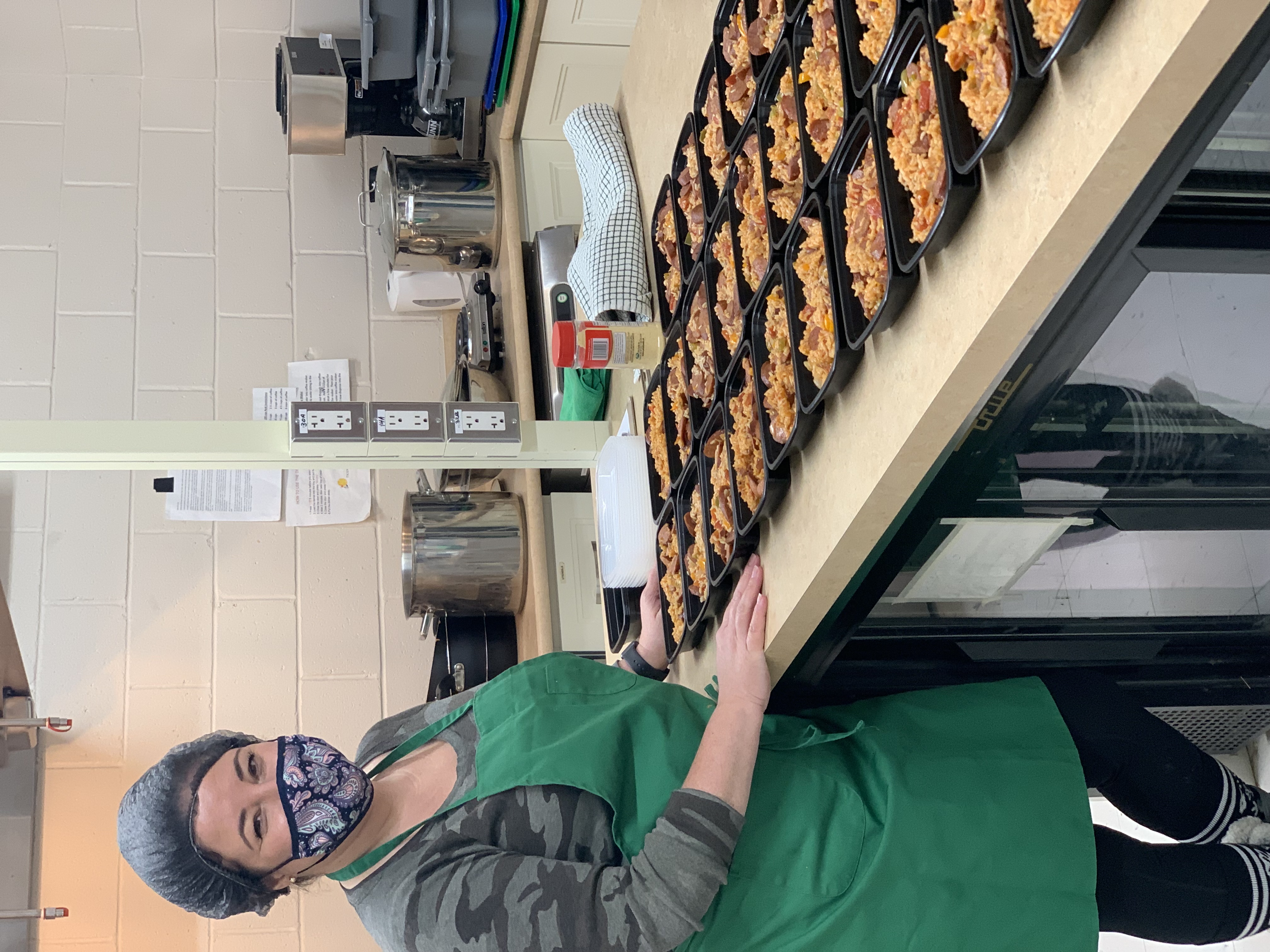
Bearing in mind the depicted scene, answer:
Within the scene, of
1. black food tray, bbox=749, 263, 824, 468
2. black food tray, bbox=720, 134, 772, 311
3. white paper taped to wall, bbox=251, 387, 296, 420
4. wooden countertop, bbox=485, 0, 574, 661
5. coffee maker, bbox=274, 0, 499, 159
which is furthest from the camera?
white paper taped to wall, bbox=251, 387, 296, 420

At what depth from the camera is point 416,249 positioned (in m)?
3.08

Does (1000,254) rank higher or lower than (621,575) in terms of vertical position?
higher

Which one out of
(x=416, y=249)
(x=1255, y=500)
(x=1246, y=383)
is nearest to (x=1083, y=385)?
(x=1246, y=383)

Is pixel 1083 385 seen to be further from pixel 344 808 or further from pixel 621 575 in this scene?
pixel 621 575

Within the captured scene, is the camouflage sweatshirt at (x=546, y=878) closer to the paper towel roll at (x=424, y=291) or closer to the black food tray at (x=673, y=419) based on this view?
the black food tray at (x=673, y=419)

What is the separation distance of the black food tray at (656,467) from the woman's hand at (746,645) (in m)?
0.28

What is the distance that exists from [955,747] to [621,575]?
76 centimetres

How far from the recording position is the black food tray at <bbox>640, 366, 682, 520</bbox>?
1920 mm

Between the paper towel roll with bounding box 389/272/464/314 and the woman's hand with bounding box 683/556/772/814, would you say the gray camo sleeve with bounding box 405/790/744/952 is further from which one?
the paper towel roll with bounding box 389/272/464/314

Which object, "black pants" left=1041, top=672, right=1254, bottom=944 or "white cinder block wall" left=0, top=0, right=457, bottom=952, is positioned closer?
"black pants" left=1041, top=672, right=1254, bottom=944

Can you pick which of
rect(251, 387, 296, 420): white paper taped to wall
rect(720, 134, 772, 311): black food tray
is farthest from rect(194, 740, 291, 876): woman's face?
rect(251, 387, 296, 420): white paper taped to wall

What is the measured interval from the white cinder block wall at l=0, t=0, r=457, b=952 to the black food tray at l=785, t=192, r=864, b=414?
6.23ft

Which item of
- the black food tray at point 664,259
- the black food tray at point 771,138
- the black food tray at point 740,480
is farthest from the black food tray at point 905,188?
the black food tray at point 664,259

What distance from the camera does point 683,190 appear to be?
6.40 ft
